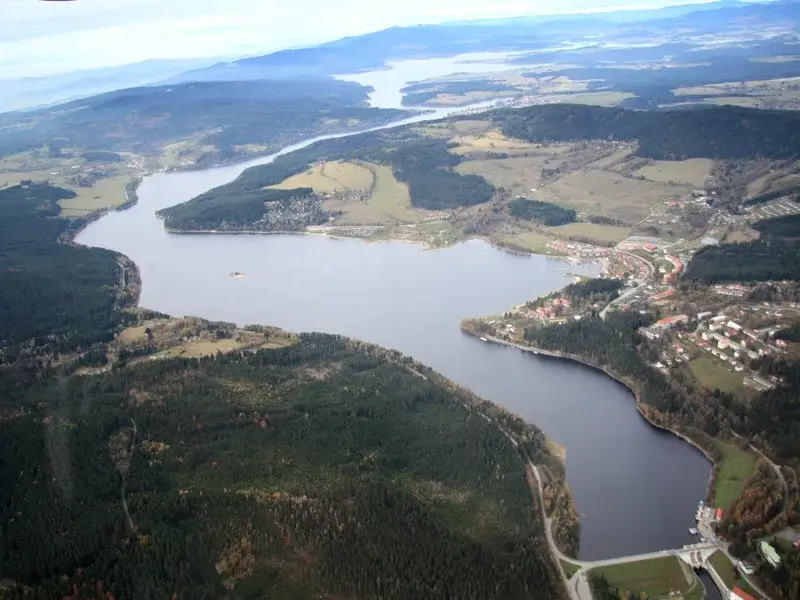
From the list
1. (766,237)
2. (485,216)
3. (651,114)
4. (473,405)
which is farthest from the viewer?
→ (651,114)

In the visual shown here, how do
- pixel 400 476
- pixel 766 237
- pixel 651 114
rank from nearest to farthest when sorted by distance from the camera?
1. pixel 400 476
2. pixel 766 237
3. pixel 651 114

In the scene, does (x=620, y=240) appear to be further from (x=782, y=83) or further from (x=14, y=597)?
(x=782, y=83)

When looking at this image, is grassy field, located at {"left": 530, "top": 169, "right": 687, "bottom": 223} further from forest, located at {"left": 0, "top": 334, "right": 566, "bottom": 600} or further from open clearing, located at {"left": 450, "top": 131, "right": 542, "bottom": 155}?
forest, located at {"left": 0, "top": 334, "right": 566, "bottom": 600}

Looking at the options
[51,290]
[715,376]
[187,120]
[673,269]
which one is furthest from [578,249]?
A: [187,120]

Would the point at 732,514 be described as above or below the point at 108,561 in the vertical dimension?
below

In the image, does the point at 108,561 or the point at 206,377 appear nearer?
the point at 108,561

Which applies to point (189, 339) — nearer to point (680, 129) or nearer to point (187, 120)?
point (680, 129)

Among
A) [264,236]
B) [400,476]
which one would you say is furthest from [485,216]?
[400,476]
